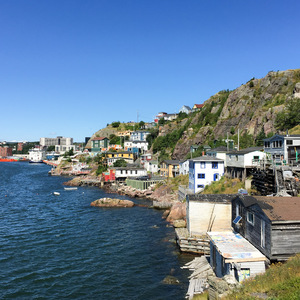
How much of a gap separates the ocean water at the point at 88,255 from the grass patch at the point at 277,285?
8991mm

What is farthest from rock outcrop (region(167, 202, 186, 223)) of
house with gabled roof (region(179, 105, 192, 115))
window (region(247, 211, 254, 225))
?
house with gabled roof (region(179, 105, 192, 115))

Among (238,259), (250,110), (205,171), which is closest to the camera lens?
(238,259)

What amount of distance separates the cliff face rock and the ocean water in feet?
158

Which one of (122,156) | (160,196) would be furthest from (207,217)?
(122,156)

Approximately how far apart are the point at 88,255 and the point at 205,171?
29.2 m

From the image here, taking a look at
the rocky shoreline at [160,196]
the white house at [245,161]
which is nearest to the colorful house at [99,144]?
the rocky shoreline at [160,196]

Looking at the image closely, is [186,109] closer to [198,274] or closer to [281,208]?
[198,274]

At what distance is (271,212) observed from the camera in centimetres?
1989

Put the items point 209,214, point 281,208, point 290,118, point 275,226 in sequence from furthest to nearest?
point 290,118, point 209,214, point 281,208, point 275,226

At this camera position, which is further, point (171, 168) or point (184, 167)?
point (171, 168)

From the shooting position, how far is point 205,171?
177 ft

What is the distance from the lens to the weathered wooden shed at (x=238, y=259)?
1934cm

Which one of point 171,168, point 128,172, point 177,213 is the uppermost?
point 171,168

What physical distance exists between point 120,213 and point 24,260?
23.5 meters
